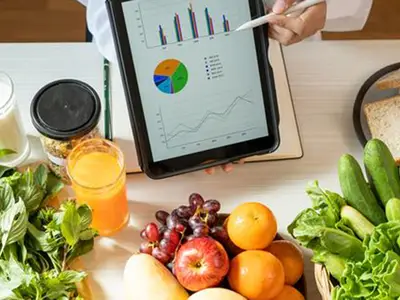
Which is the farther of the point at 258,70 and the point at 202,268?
the point at 258,70

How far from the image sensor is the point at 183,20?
91 cm

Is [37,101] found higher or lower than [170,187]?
higher

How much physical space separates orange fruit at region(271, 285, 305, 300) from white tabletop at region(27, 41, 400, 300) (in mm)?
71

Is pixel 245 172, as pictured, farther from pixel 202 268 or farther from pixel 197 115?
pixel 202 268

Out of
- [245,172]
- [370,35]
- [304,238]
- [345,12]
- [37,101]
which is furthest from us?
[370,35]

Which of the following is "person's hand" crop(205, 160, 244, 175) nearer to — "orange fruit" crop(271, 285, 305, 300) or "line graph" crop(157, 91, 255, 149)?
"line graph" crop(157, 91, 255, 149)

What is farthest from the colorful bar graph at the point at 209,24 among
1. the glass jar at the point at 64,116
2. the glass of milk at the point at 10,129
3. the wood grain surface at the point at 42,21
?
the wood grain surface at the point at 42,21

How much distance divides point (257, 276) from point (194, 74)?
0.94 feet

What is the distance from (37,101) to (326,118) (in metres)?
0.43

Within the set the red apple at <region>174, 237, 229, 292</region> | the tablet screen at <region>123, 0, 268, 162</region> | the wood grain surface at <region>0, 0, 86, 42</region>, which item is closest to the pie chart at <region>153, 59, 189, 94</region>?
the tablet screen at <region>123, 0, 268, 162</region>

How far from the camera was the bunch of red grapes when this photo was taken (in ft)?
2.79

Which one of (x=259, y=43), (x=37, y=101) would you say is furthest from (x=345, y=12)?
(x=37, y=101)

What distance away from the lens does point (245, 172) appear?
3.32 ft

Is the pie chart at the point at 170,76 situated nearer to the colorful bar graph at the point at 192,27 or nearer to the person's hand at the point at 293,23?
the colorful bar graph at the point at 192,27
